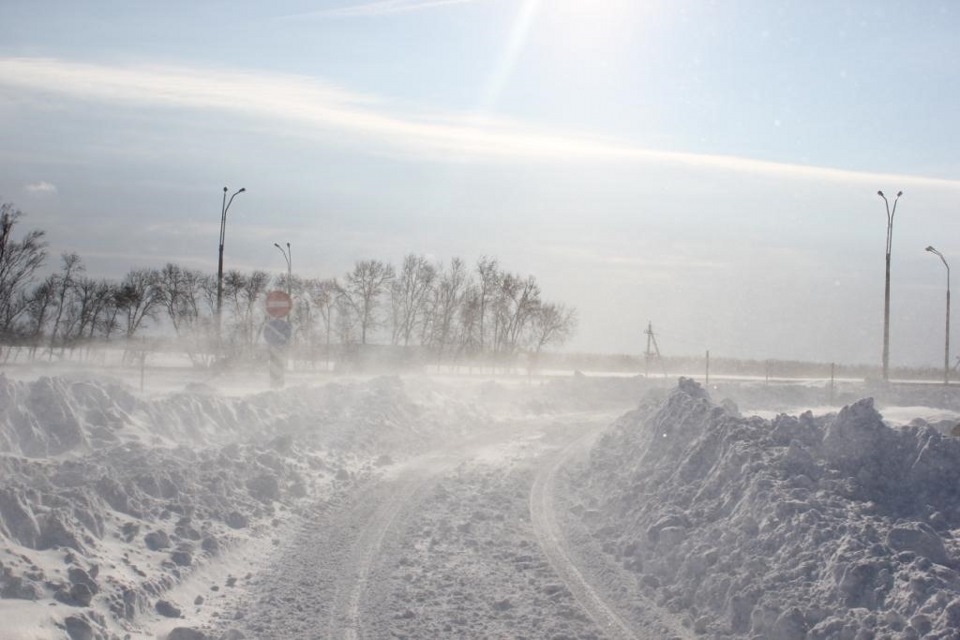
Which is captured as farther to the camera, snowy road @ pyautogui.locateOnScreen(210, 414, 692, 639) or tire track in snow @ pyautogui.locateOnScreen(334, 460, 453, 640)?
tire track in snow @ pyautogui.locateOnScreen(334, 460, 453, 640)

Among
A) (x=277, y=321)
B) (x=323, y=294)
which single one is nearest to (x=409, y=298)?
(x=323, y=294)

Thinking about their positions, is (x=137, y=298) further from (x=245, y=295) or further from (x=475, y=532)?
(x=475, y=532)

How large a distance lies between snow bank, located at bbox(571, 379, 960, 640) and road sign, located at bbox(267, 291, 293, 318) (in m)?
11.2

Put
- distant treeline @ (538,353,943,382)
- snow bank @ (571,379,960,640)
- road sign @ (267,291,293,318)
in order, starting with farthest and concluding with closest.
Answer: distant treeline @ (538,353,943,382)
road sign @ (267,291,293,318)
snow bank @ (571,379,960,640)

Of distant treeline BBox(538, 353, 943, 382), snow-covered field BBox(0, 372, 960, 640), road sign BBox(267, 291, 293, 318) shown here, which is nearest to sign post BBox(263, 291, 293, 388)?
road sign BBox(267, 291, 293, 318)

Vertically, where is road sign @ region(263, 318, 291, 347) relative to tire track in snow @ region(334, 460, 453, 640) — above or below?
above

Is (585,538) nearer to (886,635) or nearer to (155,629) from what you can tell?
(886,635)

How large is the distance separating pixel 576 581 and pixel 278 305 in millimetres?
15002

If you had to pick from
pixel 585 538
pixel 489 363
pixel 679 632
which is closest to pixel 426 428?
pixel 585 538

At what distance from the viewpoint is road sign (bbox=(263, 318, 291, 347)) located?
73.2 feet

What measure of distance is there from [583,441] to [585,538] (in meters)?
10.1

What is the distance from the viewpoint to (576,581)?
8.81 meters

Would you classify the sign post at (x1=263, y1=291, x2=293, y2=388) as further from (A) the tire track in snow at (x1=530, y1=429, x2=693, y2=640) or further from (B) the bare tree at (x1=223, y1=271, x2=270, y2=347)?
(B) the bare tree at (x1=223, y1=271, x2=270, y2=347)

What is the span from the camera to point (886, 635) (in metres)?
6.60
